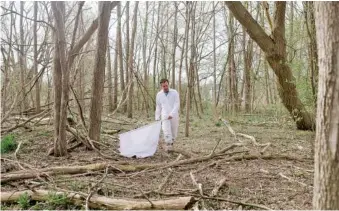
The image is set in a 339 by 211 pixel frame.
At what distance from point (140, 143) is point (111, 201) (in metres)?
3.25

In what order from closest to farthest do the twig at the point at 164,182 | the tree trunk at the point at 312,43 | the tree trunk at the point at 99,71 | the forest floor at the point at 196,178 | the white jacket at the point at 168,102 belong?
1. the forest floor at the point at 196,178
2. the twig at the point at 164,182
3. the tree trunk at the point at 312,43
4. the tree trunk at the point at 99,71
5. the white jacket at the point at 168,102

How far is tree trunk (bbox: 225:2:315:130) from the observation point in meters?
10.4

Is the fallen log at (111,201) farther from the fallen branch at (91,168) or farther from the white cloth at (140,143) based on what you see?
the white cloth at (140,143)

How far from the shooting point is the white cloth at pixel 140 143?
7.70 metres

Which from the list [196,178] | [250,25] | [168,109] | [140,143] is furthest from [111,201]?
[250,25]

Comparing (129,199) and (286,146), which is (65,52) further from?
(286,146)

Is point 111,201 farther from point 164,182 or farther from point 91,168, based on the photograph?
point 91,168

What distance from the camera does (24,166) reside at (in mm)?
6332

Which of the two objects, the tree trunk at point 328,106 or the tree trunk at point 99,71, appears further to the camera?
the tree trunk at point 99,71

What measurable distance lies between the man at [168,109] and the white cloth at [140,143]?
26.6 inches

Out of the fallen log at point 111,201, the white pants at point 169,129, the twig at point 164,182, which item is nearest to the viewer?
the fallen log at point 111,201

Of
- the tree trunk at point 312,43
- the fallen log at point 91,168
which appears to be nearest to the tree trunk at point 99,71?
the fallen log at point 91,168

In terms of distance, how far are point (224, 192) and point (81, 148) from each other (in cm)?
403

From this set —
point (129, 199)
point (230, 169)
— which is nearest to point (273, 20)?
point (230, 169)
